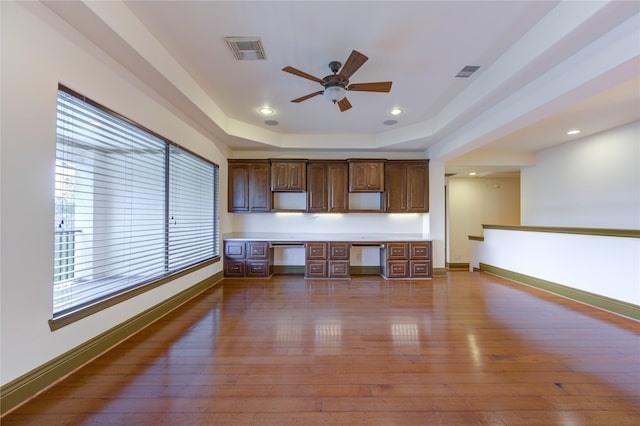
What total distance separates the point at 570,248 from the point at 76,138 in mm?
6364

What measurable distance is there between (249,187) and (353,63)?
3.58m

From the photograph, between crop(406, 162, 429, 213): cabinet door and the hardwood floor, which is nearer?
the hardwood floor

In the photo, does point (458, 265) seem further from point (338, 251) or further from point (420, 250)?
point (338, 251)

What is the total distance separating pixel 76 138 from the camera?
2057mm

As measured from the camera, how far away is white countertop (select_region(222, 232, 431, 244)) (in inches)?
198

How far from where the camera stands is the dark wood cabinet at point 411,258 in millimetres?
5059

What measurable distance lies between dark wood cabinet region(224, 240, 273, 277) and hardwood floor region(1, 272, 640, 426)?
1588 millimetres

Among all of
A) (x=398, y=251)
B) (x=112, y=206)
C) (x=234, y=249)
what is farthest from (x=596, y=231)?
(x=112, y=206)

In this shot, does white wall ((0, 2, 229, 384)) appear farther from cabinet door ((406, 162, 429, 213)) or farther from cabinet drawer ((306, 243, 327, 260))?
cabinet door ((406, 162, 429, 213))

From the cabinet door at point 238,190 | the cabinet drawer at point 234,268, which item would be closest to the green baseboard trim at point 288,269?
the cabinet drawer at point 234,268

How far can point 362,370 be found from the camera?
79.1 inches

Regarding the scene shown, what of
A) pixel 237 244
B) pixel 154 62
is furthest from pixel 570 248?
pixel 154 62

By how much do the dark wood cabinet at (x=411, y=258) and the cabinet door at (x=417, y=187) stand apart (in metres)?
0.78

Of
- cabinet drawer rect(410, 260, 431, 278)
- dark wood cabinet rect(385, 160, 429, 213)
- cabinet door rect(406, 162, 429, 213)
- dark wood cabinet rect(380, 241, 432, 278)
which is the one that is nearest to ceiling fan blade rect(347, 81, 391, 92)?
dark wood cabinet rect(385, 160, 429, 213)
